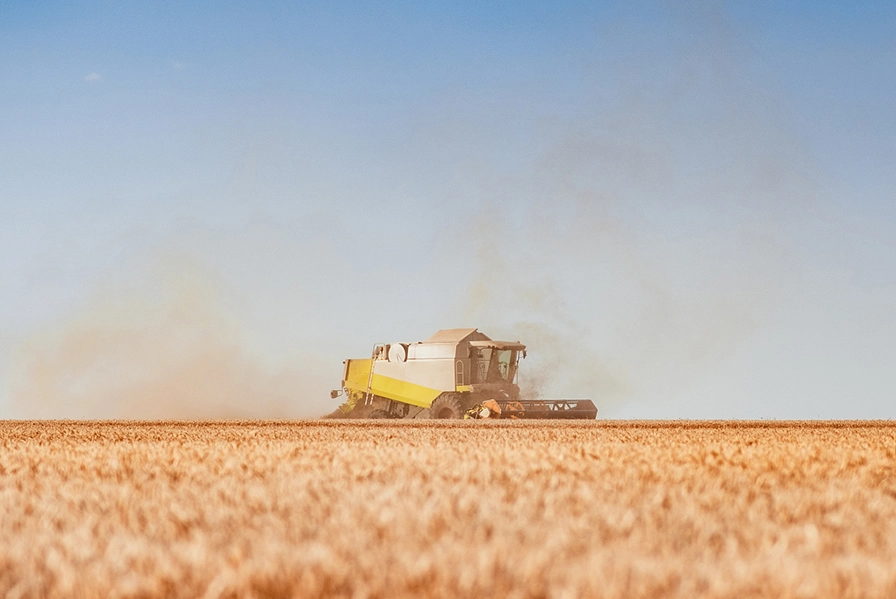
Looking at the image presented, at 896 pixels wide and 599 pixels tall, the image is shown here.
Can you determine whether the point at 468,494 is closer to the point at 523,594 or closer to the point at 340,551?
the point at 340,551

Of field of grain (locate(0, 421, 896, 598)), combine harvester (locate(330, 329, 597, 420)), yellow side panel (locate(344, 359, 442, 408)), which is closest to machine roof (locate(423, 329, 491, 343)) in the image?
combine harvester (locate(330, 329, 597, 420))

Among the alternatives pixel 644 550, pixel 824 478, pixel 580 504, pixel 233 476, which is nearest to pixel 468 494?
pixel 580 504

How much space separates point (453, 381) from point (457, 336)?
1.35 metres

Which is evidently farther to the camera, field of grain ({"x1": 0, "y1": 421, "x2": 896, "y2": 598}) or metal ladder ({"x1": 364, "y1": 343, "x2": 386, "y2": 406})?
metal ladder ({"x1": 364, "y1": 343, "x2": 386, "y2": 406})

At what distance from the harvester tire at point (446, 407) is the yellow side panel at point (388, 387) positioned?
279mm

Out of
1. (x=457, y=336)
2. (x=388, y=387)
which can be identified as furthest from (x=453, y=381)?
(x=388, y=387)

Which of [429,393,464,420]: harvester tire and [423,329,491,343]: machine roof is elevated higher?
[423,329,491,343]: machine roof

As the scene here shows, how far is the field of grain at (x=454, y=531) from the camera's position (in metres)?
1.83

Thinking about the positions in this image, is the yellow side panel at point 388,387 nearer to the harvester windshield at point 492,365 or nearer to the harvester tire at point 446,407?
the harvester tire at point 446,407

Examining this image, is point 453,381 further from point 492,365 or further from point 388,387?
point 388,387

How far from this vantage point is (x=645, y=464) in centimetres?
439

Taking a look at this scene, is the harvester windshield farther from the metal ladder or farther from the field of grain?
the field of grain

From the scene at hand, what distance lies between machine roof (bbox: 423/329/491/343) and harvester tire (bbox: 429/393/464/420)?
154 centimetres

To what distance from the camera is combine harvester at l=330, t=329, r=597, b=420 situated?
862 inches
